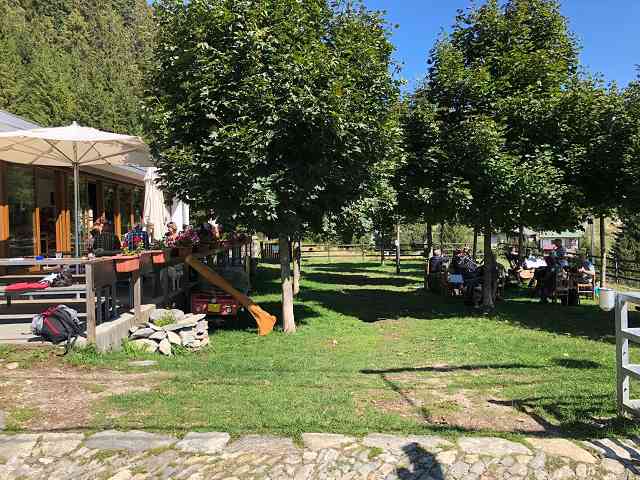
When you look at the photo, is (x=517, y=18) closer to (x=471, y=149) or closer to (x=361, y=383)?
(x=471, y=149)

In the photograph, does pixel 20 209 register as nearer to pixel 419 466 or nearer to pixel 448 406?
pixel 448 406

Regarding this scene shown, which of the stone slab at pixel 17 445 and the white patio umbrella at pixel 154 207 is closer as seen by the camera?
the stone slab at pixel 17 445

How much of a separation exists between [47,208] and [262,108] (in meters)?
6.30

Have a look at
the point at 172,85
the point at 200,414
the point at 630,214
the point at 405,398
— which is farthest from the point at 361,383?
the point at 630,214

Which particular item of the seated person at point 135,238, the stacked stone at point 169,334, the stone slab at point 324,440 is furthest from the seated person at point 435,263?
the stone slab at point 324,440

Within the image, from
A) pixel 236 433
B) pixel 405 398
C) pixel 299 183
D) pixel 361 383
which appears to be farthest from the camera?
pixel 299 183

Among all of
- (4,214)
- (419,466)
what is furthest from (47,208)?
(419,466)

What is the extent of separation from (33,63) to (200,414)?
4757cm

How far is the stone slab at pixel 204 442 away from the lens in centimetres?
405

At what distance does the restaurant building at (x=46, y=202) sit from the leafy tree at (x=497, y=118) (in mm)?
7477

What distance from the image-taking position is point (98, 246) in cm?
1205

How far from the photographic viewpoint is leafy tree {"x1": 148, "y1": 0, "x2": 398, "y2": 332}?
25.8 feet

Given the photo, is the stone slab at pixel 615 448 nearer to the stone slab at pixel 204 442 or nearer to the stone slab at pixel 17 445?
the stone slab at pixel 204 442

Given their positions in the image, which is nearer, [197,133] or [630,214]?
[197,133]
